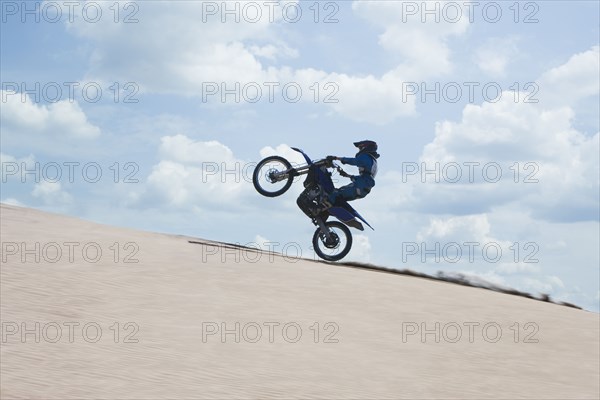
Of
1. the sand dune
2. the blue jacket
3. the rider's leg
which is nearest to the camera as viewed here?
the sand dune

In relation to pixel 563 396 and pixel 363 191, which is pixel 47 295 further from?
pixel 563 396

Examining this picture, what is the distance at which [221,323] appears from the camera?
1070 cm

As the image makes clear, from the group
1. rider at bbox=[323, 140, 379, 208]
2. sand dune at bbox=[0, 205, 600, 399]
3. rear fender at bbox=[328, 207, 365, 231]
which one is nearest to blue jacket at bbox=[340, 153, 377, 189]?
rider at bbox=[323, 140, 379, 208]

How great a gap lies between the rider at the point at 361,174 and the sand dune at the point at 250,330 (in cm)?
152

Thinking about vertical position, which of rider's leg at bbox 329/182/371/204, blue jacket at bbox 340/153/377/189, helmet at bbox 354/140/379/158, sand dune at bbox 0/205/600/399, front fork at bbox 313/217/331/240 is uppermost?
helmet at bbox 354/140/379/158

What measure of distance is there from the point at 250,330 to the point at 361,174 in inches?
195

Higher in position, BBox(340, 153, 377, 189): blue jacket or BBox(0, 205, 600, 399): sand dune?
BBox(340, 153, 377, 189): blue jacket

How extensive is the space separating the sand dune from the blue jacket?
1868mm

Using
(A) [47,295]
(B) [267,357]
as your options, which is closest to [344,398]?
(B) [267,357]

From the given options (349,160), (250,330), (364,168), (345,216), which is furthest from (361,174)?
(250,330)

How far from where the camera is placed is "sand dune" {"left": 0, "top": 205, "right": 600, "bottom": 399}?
8.52m

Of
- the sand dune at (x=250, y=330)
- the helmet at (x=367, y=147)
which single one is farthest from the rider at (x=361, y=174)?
the sand dune at (x=250, y=330)

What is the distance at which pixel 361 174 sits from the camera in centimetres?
1460

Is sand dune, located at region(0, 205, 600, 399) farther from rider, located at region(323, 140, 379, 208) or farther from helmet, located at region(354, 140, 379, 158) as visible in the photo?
helmet, located at region(354, 140, 379, 158)
